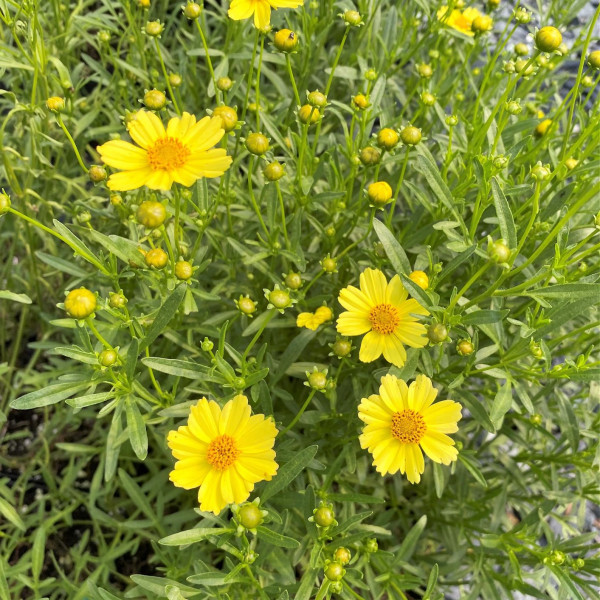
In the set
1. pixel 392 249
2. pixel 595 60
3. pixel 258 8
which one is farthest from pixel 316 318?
pixel 595 60

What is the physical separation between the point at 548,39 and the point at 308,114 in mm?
510

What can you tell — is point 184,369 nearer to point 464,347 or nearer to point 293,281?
point 293,281

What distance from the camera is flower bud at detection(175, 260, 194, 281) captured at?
1.22m

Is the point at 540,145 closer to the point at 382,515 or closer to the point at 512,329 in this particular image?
the point at 512,329

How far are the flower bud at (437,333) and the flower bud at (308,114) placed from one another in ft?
1.68

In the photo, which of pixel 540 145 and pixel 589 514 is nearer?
pixel 540 145

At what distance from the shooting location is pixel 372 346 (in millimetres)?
1296

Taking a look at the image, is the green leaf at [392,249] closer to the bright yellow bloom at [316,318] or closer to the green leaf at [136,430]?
the bright yellow bloom at [316,318]

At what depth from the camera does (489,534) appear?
150 cm

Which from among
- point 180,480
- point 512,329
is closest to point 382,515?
point 512,329

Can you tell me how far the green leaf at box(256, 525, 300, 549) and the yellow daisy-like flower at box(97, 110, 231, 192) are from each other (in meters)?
0.67

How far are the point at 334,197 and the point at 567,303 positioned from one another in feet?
1.90

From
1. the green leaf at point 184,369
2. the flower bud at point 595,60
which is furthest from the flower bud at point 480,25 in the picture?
the green leaf at point 184,369

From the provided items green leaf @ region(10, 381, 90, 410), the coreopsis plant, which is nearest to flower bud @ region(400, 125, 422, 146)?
the coreopsis plant
